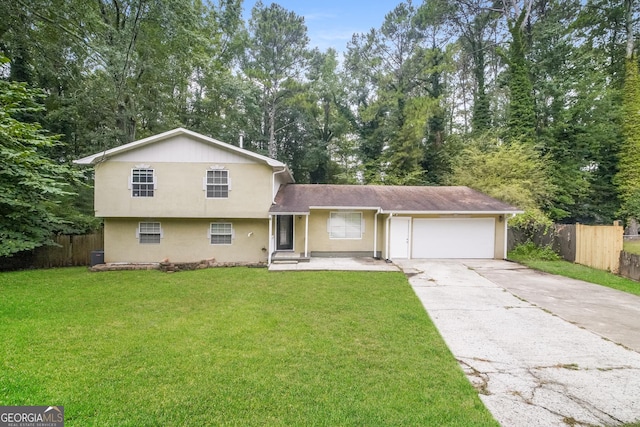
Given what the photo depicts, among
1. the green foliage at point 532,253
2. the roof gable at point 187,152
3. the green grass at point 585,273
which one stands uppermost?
the roof gable at point 187,152

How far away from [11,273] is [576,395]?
52.0ft

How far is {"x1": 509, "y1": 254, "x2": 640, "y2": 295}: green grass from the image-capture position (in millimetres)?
8798

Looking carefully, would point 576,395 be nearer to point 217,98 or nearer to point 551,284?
point 551,284

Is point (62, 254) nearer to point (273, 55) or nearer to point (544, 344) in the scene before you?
point (544, 344)

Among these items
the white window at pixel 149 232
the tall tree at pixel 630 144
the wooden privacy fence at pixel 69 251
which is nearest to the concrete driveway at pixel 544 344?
the white window at pixel 149 232

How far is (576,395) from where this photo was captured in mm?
3545

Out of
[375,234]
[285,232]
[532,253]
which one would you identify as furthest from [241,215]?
[532,253]

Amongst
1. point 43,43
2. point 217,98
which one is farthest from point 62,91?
point 217,98

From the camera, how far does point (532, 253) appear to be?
533 inches

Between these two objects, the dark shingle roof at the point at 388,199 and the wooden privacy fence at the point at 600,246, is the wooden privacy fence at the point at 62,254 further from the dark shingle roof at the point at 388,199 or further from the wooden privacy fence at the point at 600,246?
the wooden privacy fence at the point at 600,246

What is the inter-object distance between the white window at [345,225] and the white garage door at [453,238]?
2463mm

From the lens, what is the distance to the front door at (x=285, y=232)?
13.9 m

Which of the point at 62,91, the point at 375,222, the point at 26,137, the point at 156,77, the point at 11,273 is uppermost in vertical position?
the point at 156,77

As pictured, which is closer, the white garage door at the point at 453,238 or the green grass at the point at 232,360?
the green grass at the point at 232,360
